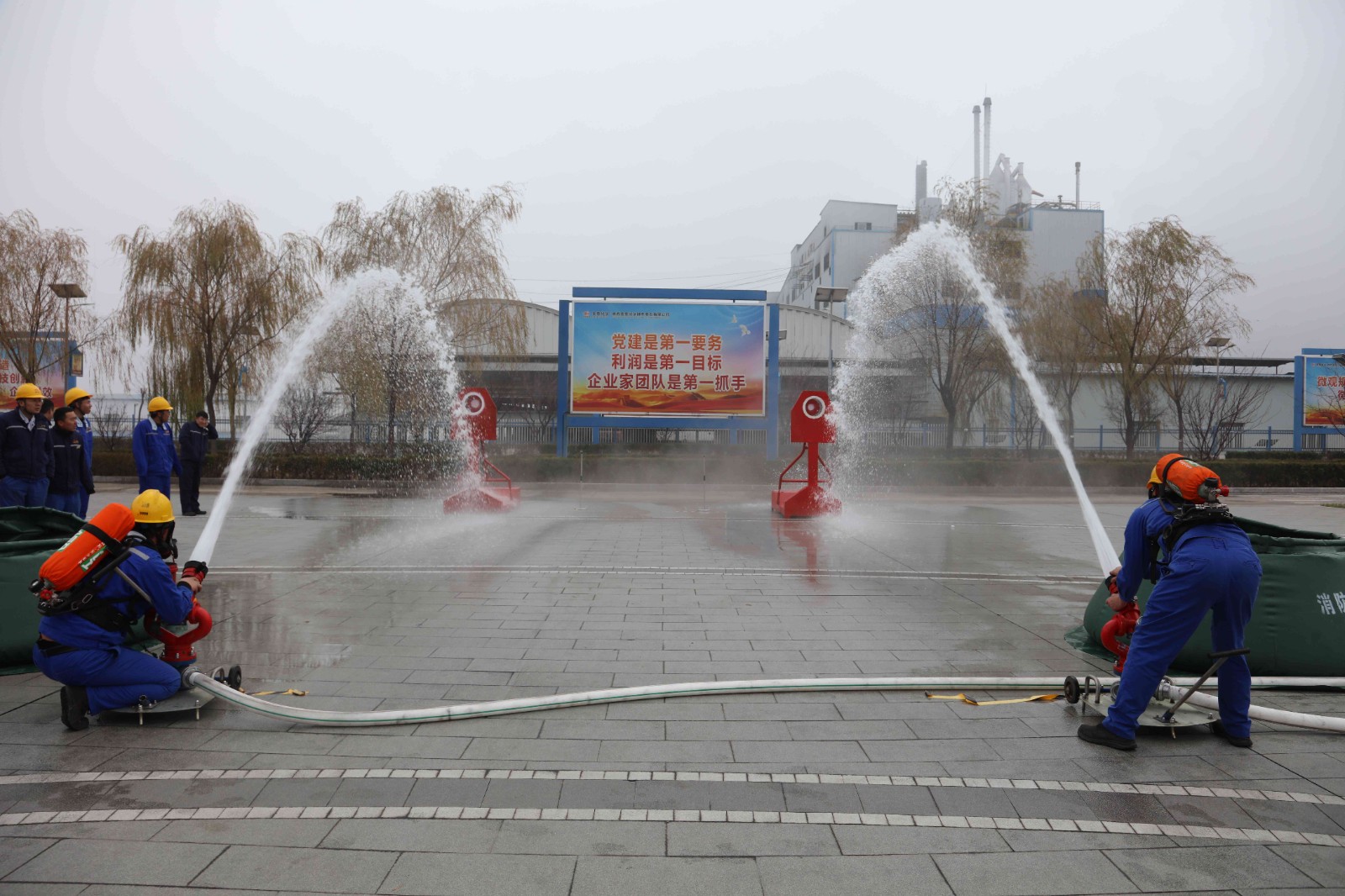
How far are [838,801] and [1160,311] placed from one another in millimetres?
28424

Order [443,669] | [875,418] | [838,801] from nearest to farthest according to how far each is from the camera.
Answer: [838,801], [443,669], [875,418]

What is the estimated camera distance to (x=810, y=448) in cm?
1412

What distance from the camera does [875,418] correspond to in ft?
101

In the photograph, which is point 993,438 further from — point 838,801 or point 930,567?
point 838,801

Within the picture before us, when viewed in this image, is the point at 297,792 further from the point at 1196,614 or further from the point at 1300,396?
the point at 1300,396

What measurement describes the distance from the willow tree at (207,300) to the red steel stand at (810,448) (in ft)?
56.6

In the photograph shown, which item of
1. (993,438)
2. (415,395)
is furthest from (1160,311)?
(415,395)

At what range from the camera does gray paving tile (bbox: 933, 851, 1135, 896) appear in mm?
2541

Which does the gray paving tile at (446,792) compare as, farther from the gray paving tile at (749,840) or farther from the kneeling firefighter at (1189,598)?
the kneeling firefighter at (1189,598)

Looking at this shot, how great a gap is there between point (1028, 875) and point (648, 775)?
1506 mm

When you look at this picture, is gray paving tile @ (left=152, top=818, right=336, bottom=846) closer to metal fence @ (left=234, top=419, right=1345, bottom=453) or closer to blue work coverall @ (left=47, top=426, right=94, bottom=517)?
blue work coverall @ (left=47, top=426, right=94, bottom=517)

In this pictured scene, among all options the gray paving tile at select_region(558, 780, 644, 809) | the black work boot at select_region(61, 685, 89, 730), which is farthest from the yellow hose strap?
the black work boot at select_region(61, 685, 89, 730)

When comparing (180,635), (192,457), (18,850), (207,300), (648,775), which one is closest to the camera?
(18,850)

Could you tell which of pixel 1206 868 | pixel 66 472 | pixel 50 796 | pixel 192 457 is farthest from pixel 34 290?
pixel 1206 868
